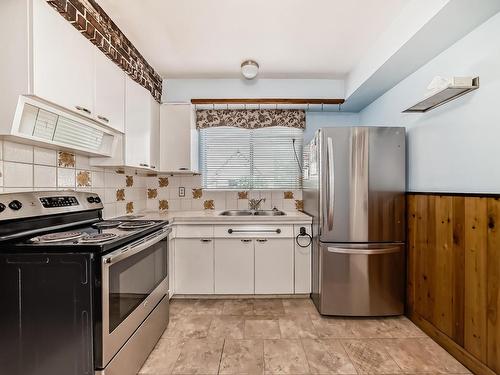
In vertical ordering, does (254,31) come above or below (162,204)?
above

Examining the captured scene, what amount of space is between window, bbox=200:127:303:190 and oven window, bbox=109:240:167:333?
1429 mm

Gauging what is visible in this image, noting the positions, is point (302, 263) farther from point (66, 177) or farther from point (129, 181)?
point (66, 177)

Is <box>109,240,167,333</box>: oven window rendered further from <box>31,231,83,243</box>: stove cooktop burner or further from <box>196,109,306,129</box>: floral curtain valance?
<box>196,109,306,129</box>: floral curtain valance

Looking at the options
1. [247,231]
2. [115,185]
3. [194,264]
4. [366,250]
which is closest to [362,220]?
[366,250]

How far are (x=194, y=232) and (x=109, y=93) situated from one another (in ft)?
4.69

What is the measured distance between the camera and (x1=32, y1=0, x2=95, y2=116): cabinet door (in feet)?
4.16

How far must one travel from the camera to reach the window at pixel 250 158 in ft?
10.8

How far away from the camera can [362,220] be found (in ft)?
7.42

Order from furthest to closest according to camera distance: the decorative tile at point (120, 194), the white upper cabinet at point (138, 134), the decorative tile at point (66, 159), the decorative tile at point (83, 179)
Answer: the decorative tile at point (120, 194) → the white upper cabinet at point (138, 134) → the decorative tile at point (83, 179) → the decorative tile at point (66, 159)

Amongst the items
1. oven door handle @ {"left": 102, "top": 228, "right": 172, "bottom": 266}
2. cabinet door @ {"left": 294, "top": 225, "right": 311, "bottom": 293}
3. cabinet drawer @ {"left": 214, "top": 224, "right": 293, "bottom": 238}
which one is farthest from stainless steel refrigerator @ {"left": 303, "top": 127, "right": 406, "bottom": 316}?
oven door handle @ {"left": 102, "top": 228, "right": 172, "bottom": 266}

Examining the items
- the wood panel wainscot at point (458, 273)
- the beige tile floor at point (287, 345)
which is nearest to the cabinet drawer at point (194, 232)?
the beige tile floor at point (287, 345)

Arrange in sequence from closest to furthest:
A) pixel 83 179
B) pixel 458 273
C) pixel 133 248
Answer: pixel 133 248 < pixel 458 273 < pixel 83 179

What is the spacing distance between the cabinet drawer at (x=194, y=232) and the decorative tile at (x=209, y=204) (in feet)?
2.20

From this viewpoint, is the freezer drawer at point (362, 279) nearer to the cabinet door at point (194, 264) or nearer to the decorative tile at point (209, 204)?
the cabinet door at point (194, 264)
